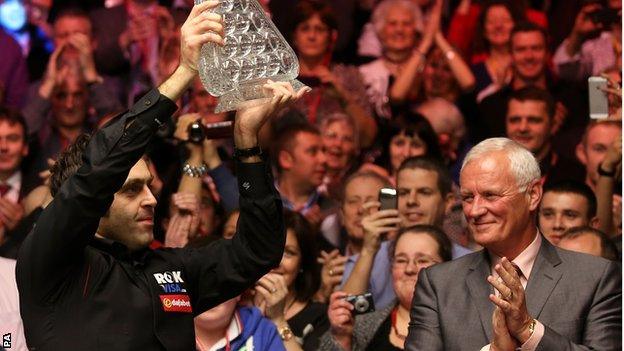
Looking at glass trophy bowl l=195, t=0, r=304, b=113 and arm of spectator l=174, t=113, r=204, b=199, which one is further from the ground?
glass trophy bowl l=195, t=0, r=304, b=113

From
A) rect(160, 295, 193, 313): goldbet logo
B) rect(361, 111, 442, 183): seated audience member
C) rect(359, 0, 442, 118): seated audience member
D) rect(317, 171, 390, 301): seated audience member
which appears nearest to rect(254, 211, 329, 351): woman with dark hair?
rect(317, 171, 390, 301): seated audience member

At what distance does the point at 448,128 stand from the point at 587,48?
953 mm

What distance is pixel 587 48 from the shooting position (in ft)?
27.1

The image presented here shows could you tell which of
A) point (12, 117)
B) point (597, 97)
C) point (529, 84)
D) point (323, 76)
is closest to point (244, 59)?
point (597, 97)

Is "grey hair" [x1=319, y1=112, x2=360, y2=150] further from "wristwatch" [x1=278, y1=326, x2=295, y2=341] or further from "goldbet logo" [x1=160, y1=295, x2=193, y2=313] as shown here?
"goldbet logo" [x1=160, y1=295, x2=193, y2=313]

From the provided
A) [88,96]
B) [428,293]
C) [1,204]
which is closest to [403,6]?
[88,96]

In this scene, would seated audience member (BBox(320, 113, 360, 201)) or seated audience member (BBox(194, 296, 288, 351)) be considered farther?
seated audience member (BBox(320, 113, 360, 201))

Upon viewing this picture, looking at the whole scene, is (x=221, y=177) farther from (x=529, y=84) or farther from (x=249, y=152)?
(x=249, y=152)

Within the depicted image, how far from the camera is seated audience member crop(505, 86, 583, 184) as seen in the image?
7.66 metres

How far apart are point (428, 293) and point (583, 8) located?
4.32 meters

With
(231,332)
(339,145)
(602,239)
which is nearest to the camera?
(231,332)

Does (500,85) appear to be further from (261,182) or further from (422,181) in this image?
(261,182)

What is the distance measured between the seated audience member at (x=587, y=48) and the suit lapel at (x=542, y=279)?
12.0 feet

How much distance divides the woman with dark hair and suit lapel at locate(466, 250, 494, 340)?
136cm
